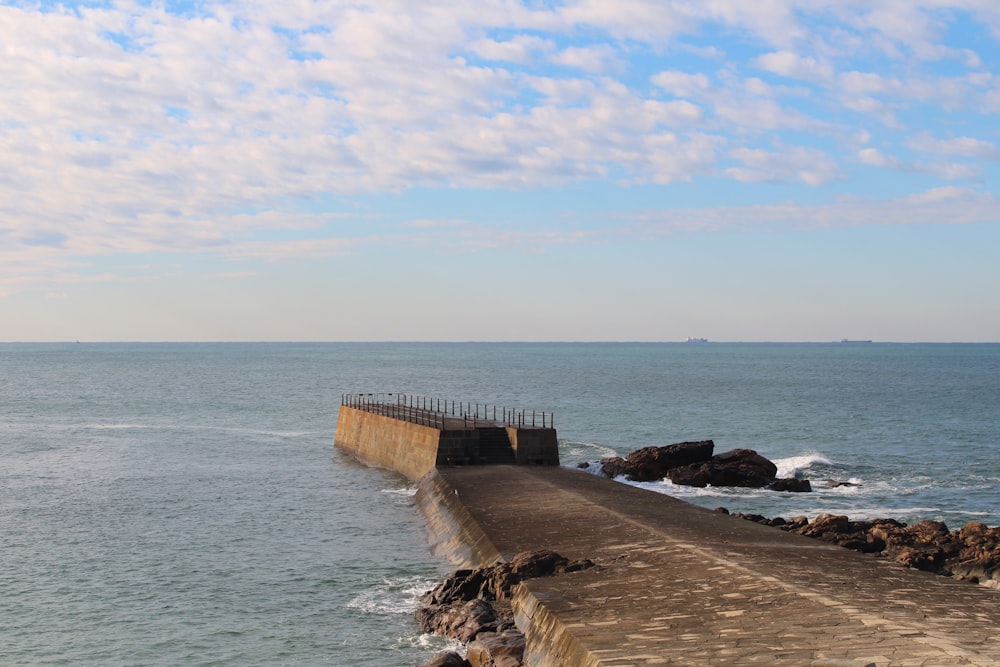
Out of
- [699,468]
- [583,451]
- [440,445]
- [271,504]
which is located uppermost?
[440,445]

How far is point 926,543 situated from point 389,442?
30011mm

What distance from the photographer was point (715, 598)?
18.4 meters

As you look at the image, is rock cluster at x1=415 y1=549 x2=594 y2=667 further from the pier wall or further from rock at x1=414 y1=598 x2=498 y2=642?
the pier wall

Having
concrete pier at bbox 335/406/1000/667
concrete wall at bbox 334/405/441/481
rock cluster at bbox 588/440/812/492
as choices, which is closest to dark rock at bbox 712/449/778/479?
rock cluster at bbox 588/440/812/492

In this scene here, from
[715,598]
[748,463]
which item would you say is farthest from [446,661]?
[748,463]

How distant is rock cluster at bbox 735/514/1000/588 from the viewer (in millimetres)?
22734

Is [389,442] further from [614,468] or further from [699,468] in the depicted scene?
[699,468]

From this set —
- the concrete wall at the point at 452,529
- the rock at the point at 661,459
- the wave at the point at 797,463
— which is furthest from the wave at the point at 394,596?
the wave at the point at 797,463

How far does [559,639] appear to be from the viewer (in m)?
16.7

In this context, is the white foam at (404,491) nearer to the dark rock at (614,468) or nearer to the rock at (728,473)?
the dark rock at (614,468)

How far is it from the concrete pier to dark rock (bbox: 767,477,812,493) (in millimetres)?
11827

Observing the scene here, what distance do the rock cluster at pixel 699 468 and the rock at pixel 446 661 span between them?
26.8m

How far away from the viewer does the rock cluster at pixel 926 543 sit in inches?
895

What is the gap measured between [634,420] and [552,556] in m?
56.5
